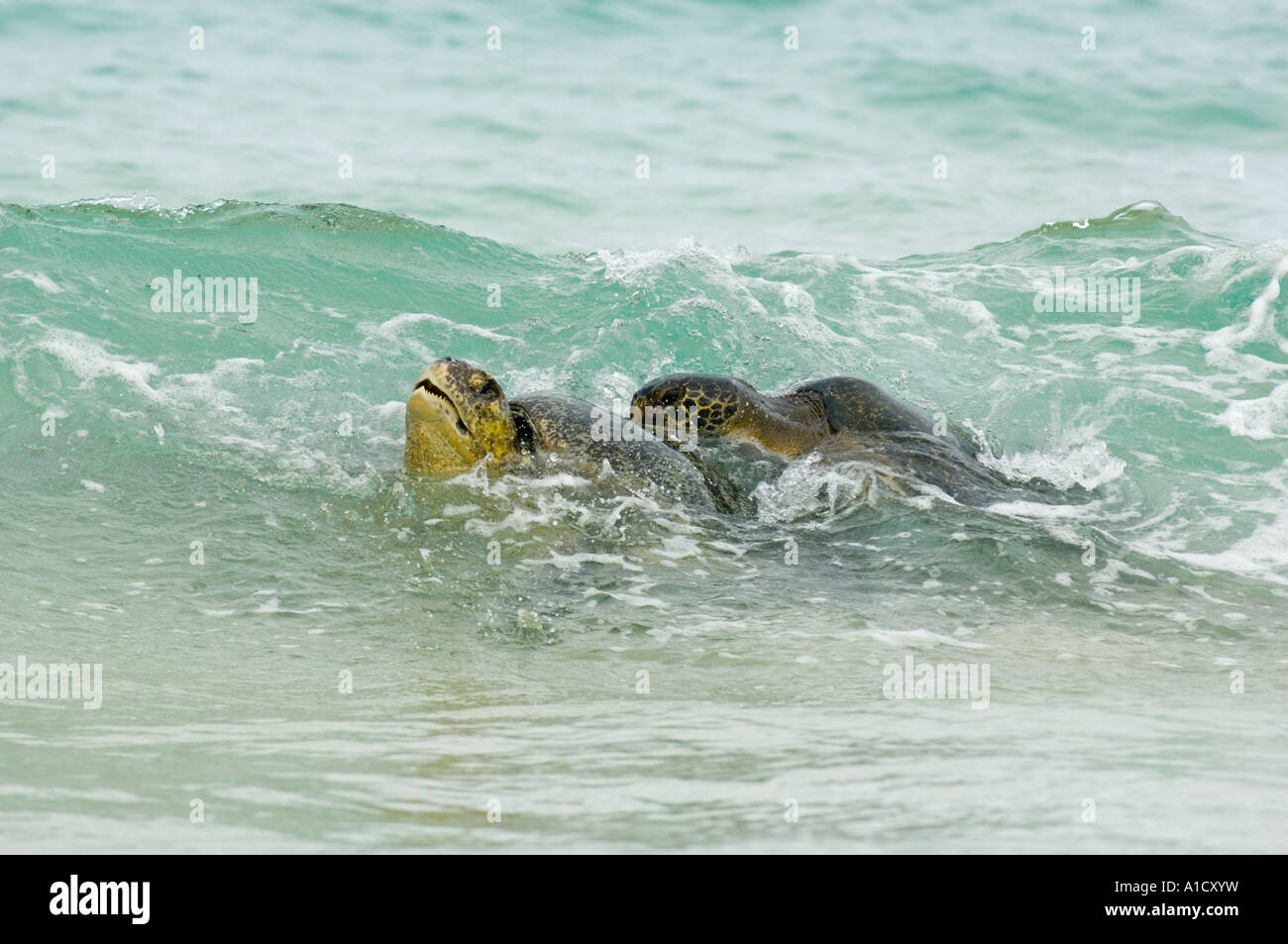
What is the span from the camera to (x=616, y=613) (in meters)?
5.14

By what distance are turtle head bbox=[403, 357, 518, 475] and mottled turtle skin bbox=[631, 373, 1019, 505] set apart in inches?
52.3

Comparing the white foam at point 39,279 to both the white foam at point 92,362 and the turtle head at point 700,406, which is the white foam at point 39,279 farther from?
the turtle head at point 700,406

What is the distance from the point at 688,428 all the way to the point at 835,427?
955mm

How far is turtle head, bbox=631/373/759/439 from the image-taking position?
7586 mm

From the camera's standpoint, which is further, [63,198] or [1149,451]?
[63,198]

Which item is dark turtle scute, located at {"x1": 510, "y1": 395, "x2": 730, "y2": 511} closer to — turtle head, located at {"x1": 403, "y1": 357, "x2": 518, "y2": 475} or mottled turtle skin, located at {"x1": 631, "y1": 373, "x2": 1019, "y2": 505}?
turtle head, located at {"x1": 403, "y1": 357, "x2": 518, "y2": 475}

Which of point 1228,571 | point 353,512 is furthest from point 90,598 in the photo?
point 1228,571

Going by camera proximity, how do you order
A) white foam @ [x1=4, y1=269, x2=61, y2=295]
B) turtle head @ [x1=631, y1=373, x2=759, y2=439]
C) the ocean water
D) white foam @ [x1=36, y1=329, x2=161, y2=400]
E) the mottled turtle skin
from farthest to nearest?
white foam @ [x1=4, y1=269, x2=61, y2=295] → white foam @ [x1=36, y1=329, x2=161, y2=400] → turtle head @ [x1=631, y1=373, x2=759, y2=439] → the mottled turtle skin → the ocean water

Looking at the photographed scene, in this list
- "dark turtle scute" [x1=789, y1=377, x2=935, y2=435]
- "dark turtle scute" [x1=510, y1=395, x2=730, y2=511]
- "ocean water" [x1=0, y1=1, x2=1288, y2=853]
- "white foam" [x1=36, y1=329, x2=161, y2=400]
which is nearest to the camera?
"ocean water" [x1=0, y1=1, x2=1288, y2=853]

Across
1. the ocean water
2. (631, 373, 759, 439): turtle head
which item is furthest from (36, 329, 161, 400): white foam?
(631, 373, 759, 439): turtle head

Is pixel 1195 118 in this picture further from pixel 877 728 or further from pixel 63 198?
pixel 877 728

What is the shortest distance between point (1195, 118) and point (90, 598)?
1600 centimetres

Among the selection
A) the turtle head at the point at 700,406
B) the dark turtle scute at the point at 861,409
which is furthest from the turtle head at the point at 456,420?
the dark turtle scute at the point at 861,409

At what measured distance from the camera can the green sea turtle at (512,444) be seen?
650 centimetres
